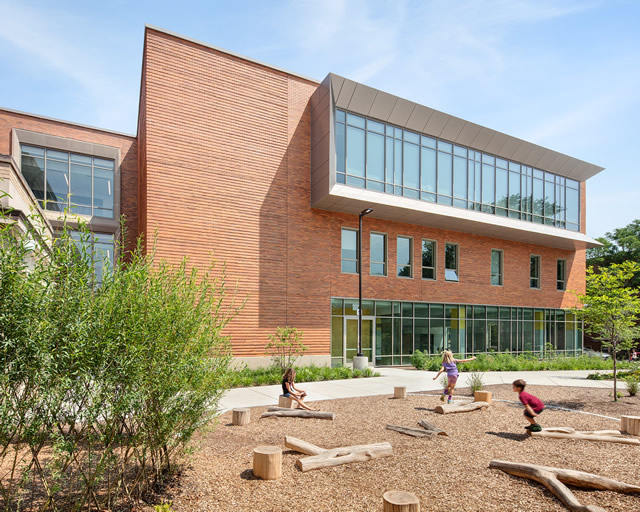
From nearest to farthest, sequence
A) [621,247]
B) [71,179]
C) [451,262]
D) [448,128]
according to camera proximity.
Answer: [71,179] < [448,128] < [451,262] < [621,247]

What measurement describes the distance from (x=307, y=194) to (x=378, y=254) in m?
4.98

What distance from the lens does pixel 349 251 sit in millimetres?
20656

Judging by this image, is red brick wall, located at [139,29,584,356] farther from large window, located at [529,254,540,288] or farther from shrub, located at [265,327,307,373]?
large window, located at [529,254,540,288]

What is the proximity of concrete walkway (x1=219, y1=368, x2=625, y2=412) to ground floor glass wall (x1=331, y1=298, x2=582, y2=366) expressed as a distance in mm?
2333

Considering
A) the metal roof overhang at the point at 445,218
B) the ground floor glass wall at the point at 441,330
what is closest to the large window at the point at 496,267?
the metal roof overhang at the point at 445,218

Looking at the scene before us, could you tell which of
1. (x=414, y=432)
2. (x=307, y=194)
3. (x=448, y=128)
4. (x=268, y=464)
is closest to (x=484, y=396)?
(x=414, y=432)

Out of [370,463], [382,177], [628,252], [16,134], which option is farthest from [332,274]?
[628,252]

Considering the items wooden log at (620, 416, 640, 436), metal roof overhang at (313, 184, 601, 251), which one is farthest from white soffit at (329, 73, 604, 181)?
wooden log at (620, 416, 640, 436)

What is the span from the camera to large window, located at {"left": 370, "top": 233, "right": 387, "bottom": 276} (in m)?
21.3

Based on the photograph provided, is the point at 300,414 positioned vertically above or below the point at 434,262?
below

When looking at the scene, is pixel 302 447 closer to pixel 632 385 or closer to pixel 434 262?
pixel 632 385

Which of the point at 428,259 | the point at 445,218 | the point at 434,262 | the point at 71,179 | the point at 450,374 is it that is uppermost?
the point at 71,179

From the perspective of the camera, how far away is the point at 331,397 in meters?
12.2

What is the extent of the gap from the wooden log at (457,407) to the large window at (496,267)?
→ 16.8 m
